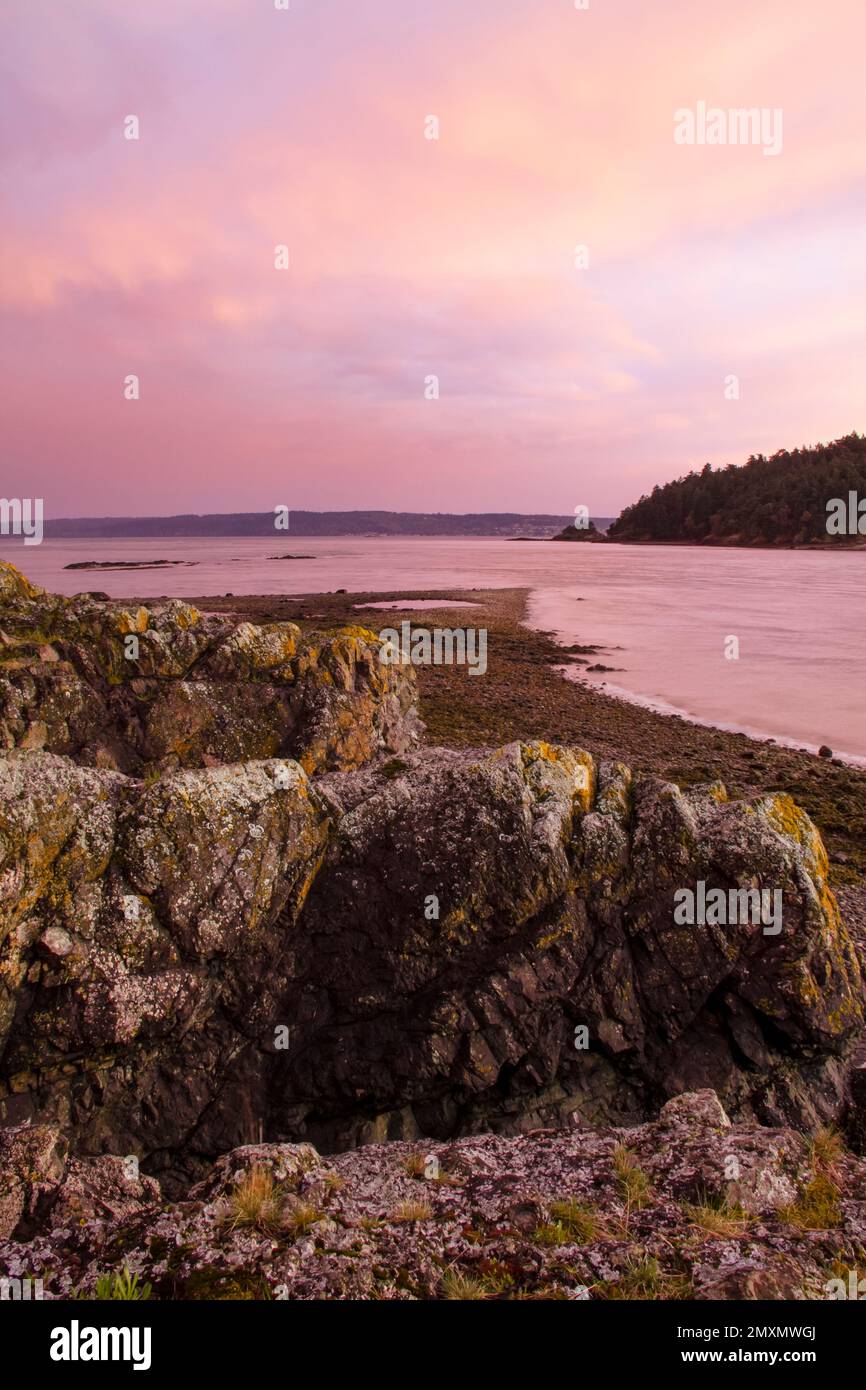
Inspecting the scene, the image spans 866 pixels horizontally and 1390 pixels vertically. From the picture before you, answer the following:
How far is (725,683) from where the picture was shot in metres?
29.0

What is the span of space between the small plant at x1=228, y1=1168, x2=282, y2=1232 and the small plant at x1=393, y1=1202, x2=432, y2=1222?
850 mm

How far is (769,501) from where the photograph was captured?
166 meters

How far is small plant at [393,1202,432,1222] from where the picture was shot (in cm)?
493

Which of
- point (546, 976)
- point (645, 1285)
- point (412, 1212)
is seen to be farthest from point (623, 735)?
point (645, 1285)

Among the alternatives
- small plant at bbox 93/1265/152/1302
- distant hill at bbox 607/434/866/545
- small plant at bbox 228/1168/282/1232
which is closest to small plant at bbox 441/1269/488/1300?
small plant at bbox 228/1168/282/1232

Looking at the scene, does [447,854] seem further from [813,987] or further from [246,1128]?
[813,987]

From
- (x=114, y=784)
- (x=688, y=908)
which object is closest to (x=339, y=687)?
(x=114, y=784)

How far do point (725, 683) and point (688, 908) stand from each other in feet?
77.5

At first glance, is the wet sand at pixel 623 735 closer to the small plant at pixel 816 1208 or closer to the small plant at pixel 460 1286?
the small plant at pixel 816 1208

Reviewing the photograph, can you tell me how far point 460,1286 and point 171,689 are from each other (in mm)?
10164

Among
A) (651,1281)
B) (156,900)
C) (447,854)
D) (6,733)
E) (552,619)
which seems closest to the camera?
(651,1281)

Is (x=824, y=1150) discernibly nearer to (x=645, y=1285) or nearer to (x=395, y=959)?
(x=645, y=1285)

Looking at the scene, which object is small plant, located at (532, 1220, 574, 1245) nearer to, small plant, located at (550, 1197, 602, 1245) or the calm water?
small plant, located at (550, 1197, 602, 1245)

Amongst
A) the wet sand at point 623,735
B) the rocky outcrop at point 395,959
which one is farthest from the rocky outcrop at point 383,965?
the wet sand at point 623,735
